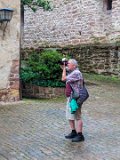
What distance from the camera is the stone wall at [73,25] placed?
16.0 meters

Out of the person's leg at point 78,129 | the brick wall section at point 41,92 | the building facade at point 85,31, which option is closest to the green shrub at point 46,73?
the brick wall section at point 41,92

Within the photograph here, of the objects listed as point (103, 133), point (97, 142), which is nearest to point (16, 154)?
point (97, 142)

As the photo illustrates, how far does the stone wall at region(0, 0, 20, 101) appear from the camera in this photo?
1048 cm

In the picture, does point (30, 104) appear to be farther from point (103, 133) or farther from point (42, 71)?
point (103, 133)

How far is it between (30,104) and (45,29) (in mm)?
9086

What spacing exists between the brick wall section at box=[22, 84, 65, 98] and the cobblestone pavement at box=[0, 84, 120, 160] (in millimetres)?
430

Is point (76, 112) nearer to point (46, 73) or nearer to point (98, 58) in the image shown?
point (46, 73)

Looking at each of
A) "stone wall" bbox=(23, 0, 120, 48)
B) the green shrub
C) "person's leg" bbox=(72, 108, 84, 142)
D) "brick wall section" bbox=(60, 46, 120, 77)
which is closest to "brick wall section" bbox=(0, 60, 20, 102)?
the green shrub

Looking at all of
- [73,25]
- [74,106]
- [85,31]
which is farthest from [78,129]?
[73,25]

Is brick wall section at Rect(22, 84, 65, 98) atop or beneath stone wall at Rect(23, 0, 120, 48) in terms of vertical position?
beneath

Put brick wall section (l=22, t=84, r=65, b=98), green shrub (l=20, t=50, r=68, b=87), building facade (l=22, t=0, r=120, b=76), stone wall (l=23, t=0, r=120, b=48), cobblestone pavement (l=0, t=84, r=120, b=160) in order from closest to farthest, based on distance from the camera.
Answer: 1. cobblestone pavement (l=0, t=84, r=120, b=160)
2. brick wall section (l=22, t=84, r=65, b=98)
3. green shrub (l=20, t=50, r=68, b=87)
4. building facade (l=22, t=0, r=120, b=76)
5. stone wall (l=23, t=0, r=120, b=48)

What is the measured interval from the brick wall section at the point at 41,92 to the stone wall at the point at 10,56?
0.87 meters

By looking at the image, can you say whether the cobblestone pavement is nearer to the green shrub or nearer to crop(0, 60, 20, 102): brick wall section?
crop(0, 60, 20, 102): brick wall section

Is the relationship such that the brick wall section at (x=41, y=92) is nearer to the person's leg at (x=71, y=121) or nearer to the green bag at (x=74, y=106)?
the person's leg at (x=71, y=121)
